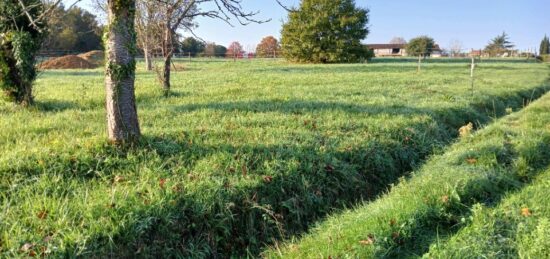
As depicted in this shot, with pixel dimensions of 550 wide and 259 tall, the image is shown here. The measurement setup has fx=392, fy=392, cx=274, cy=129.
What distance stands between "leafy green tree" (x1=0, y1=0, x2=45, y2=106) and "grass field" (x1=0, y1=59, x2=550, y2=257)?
0.40 meters

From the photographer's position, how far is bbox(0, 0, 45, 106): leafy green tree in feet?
25.9

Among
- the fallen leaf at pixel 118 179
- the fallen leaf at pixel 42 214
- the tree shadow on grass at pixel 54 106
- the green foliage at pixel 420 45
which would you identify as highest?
the green foliage at pixel 420 45

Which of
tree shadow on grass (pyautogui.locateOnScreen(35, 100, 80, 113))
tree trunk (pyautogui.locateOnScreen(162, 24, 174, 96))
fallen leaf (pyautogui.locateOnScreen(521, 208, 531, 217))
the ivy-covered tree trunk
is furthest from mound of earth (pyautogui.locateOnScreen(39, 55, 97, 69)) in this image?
fallen leaf (pyautogui.locateOnScreen(521, 208, 531, 217))

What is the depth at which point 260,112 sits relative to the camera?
316 inches

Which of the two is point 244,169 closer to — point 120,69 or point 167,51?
point 120,69

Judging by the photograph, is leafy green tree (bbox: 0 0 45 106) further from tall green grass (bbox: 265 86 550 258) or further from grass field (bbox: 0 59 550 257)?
tall green grass (bbox: 265 86 550 258)

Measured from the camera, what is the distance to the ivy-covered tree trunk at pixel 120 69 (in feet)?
16.1

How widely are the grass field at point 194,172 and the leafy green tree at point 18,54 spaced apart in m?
0.40

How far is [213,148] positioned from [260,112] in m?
2.76

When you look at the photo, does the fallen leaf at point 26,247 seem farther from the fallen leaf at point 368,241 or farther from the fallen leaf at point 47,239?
the fallen leaf at point 368,241

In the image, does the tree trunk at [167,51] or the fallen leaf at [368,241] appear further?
the tree trunk at [167,51]

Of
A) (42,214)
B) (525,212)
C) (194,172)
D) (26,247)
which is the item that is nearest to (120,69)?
(194,172)

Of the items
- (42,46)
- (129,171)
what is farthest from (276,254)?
(42,46)

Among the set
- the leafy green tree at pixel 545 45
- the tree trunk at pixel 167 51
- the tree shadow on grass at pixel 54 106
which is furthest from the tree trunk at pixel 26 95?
the leafy green tree at pixel 545 45
